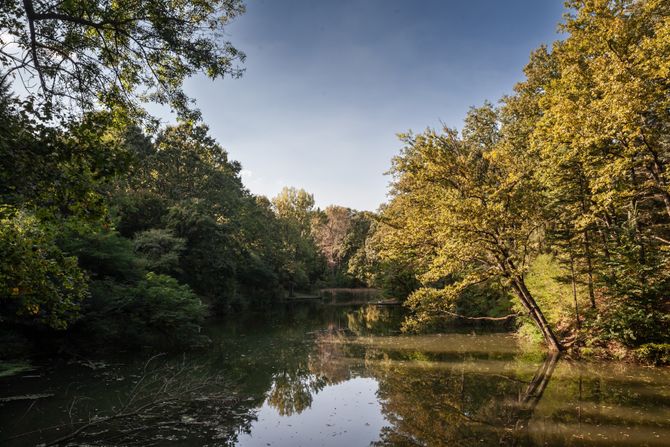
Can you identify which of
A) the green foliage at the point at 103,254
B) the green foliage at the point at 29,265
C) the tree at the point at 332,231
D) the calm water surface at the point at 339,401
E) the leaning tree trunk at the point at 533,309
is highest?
the tree at the point at 332,231

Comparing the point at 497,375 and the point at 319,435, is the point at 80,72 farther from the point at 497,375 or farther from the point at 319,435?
the point at 497,375

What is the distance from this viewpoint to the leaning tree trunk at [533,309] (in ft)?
46.1

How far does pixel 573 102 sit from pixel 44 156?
1171cm

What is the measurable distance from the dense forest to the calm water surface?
169 centimetres

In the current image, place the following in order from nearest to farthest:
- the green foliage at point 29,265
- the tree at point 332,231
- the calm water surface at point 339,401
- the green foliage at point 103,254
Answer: the green foliage at point 29,265 → the calm water surface at point 339,401 → the green foliage at point 103,254 → the tree at point 332,231

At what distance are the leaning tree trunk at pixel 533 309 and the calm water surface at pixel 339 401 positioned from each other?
98cm

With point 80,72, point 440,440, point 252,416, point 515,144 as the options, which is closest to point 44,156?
point 80,72

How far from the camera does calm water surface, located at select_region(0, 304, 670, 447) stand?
744cm

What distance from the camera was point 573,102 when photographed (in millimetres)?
10758

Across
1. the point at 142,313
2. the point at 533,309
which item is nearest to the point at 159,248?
the point at 142,313

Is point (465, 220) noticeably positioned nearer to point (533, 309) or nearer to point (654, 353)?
point (533, 309)

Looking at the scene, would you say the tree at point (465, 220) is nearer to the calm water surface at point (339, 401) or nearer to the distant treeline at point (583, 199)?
the distant treeline at point (583, 199)

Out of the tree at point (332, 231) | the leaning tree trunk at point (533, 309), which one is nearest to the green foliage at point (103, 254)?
the leaning tree trunk at point (533, 309)

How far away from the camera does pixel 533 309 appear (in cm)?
1437
